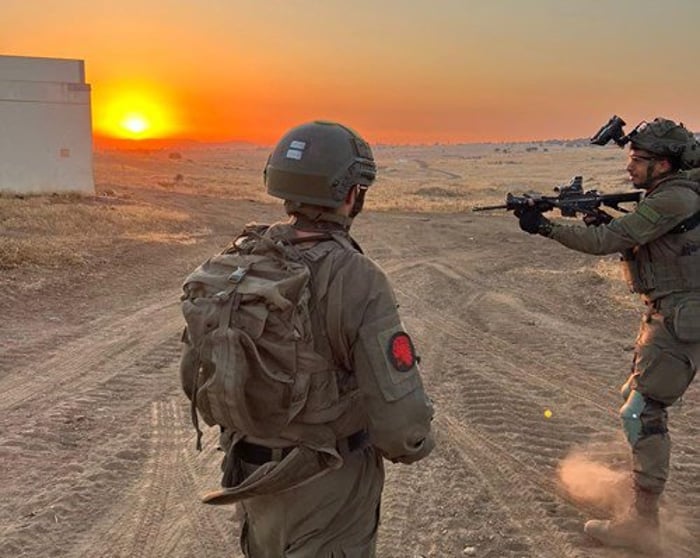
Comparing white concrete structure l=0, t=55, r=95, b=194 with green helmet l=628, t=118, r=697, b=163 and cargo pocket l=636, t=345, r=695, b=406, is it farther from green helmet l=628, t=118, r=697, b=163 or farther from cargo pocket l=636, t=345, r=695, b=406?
cargo pocket l=636, t=345, r=695, b=406

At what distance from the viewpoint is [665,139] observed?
12.2 ft

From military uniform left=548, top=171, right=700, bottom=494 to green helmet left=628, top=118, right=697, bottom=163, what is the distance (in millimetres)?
135

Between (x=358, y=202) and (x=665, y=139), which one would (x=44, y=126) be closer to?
(x=665, y=139)

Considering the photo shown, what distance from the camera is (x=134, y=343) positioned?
743 cm

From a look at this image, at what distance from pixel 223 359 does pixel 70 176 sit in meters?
22.6

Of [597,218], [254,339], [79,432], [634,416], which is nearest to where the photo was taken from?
[254,339]

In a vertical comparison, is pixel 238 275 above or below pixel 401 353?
above

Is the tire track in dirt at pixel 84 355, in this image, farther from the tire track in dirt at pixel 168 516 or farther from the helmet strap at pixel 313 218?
the helmet strap at pixel 313 218

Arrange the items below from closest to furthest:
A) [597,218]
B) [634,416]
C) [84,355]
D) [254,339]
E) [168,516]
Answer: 1. [254,339]
2. [634,416]
3. [168,516]
4. [597,218]
5. [84,355]

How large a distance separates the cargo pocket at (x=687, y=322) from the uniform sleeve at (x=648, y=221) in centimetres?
40

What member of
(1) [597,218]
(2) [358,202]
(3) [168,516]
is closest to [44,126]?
(3) [168,516]

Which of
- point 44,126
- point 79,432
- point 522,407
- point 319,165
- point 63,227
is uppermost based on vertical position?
point 44,126

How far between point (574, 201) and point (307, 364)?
2.83m

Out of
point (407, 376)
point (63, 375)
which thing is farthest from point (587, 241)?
point (63, 375)
